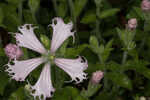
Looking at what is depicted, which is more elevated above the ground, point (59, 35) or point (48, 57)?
point (59, 35)

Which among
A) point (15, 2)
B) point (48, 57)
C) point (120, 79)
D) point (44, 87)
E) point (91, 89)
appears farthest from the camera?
point (15, 2)

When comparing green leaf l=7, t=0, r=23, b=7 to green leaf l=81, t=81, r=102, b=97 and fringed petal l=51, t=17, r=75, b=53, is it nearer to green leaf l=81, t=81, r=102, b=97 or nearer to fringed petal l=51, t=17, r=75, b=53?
fringed petal l=51, t=17, r=75, b=53

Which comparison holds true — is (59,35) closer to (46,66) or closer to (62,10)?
(46,66)

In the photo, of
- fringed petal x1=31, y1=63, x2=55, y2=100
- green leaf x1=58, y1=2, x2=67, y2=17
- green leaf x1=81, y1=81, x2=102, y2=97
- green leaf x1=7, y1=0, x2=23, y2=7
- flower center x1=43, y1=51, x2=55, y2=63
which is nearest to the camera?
fringed petal x1=31, y1=63, x2=55, y2=100

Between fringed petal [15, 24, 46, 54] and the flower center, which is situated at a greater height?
fringed petal [15, 24, 46, 54]

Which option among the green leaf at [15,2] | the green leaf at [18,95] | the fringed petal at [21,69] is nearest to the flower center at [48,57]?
the fringed petal at [21,69]

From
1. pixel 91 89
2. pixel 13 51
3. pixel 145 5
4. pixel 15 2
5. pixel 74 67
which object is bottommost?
pixel 91 89

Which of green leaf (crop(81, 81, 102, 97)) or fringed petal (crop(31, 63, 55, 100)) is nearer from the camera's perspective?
fringed petal (crop(31, 63, 55, 100))

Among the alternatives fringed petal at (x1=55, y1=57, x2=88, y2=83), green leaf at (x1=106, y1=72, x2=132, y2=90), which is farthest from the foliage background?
fringed petal at (x1=55, y1=57, x2=88, y2=83)

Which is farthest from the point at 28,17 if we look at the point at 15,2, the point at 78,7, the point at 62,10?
the point at 78,7

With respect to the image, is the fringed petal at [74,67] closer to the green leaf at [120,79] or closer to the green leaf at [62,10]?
the green leaf at [120,79]
